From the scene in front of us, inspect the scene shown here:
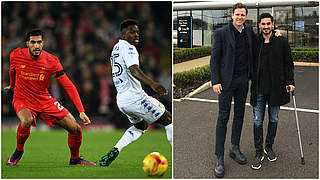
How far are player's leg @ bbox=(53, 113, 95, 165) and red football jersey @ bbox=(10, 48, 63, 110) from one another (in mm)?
333

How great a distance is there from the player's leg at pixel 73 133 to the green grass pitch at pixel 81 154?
0.15 m

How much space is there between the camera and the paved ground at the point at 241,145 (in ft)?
14.8

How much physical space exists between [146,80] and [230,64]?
0.96m

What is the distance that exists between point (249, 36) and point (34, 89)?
2716mm

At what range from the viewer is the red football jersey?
4.67m

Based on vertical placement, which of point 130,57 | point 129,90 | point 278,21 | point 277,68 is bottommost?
point 129,90

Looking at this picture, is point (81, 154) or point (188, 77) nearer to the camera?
point (81, 154)

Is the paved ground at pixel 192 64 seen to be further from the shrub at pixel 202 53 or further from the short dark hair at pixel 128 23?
the short dark hair at pixel 128 23

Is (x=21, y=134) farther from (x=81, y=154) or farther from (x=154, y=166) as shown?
(x=154, y=166)

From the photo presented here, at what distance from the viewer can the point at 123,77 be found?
459cm

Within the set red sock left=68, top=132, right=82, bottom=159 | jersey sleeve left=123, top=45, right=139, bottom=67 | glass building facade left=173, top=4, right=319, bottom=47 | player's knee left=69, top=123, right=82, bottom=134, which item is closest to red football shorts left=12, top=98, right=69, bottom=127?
player's knee left=69, top=123, right=82, bottom=134

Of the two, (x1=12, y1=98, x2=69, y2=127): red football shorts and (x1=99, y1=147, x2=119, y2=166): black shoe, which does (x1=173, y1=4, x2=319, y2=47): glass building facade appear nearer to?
(x1=99, y1=147, x2=119, y2=166): black shoe

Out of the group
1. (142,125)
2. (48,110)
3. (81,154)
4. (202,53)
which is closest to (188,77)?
(202,53)

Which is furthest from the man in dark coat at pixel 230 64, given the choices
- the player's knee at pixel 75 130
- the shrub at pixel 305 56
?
the shrub at pixel 305 56
